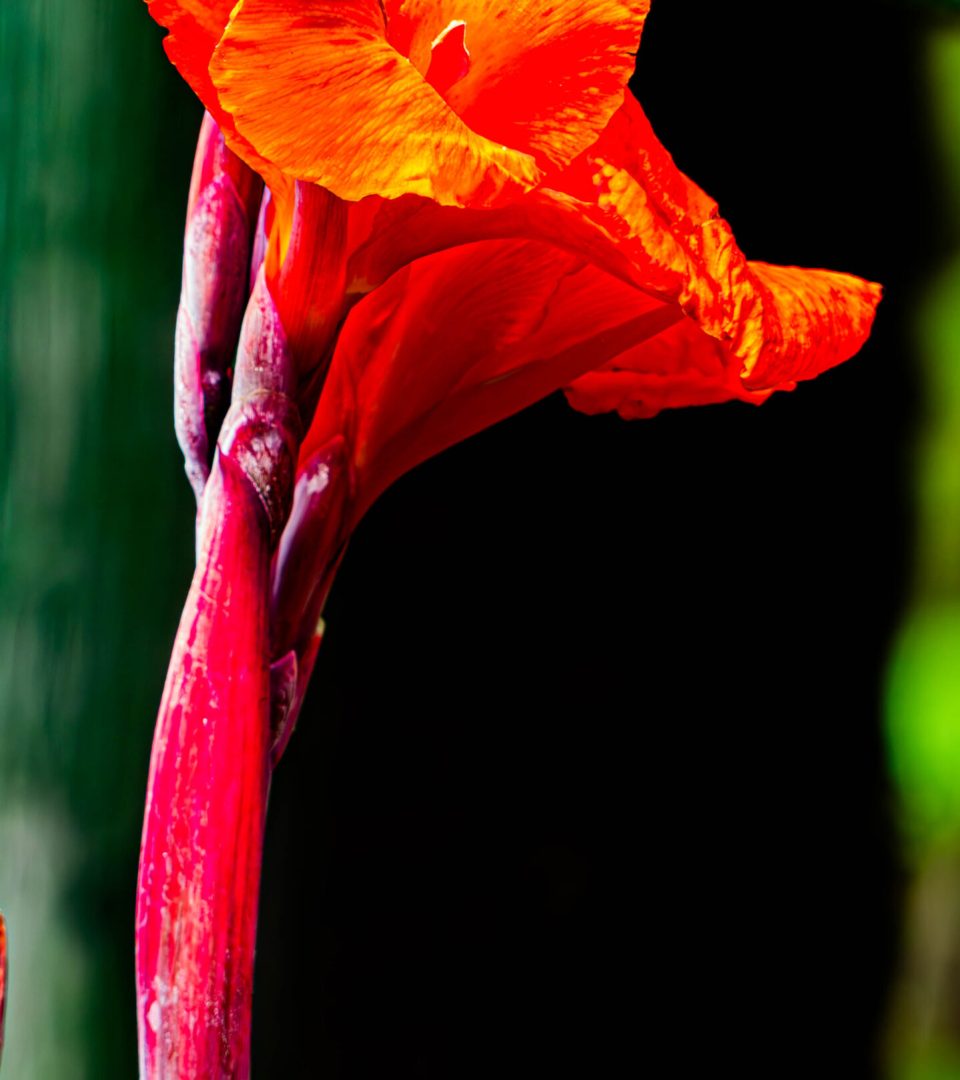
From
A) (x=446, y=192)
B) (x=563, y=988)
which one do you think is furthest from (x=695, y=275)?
(x=563, y=988)

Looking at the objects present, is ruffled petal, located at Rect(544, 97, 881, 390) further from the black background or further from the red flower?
the black background

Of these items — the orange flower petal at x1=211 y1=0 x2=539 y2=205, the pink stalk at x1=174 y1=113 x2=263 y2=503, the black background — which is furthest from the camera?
the black background

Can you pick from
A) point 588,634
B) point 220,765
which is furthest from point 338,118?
point 588,634

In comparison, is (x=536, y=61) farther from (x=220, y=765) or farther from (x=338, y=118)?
(x=220, y=765)

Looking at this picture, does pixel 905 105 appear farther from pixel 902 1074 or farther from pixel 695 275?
pixel 902 1074

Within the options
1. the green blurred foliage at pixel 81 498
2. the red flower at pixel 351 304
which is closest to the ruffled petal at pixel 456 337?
the red flower at pixel 351 304

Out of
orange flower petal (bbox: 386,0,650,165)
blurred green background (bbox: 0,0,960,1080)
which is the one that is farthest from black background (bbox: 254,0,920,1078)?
orange flower petal (bbox: 386,0,650,165)
